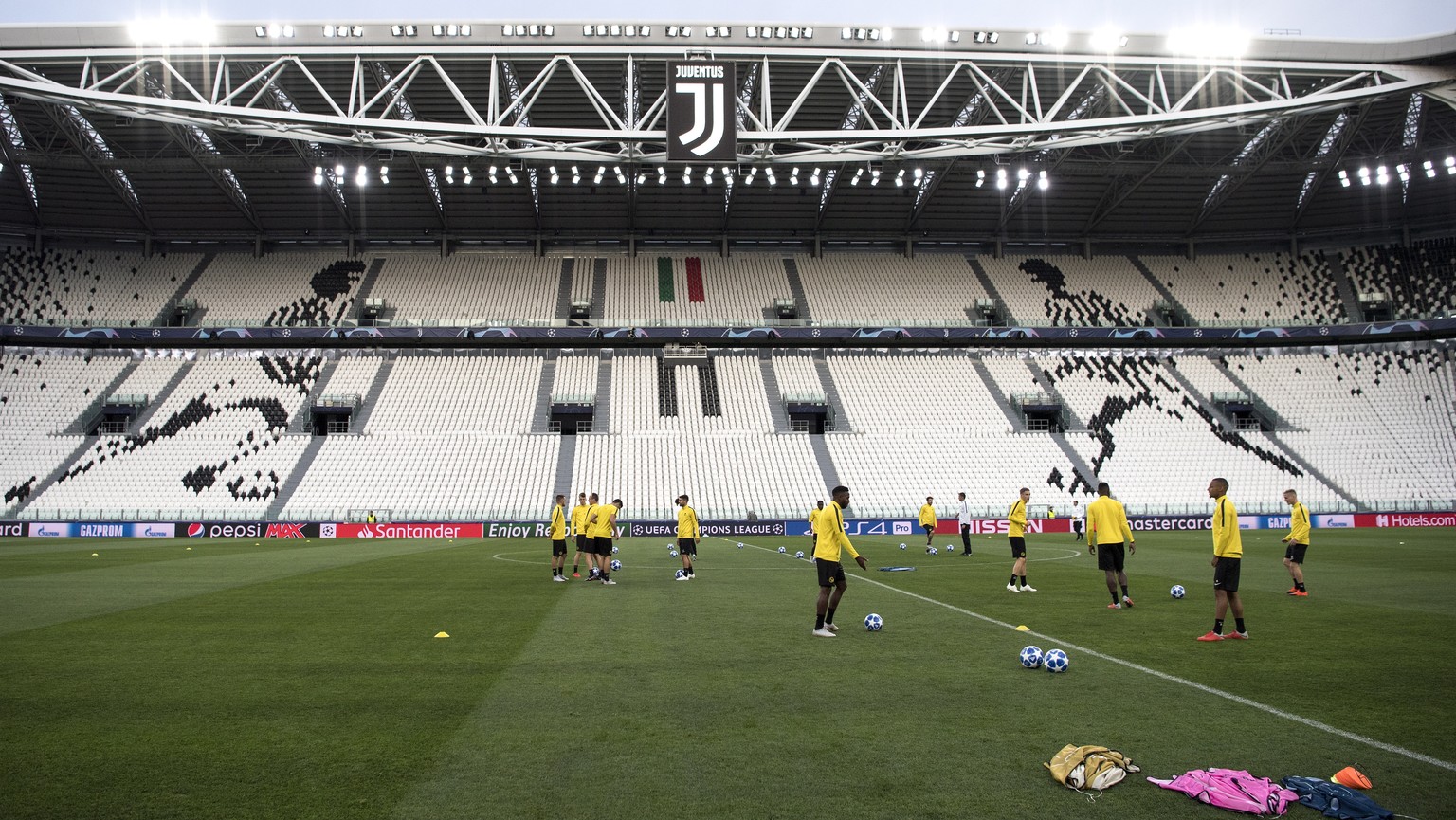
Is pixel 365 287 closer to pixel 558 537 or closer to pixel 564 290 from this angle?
pixel 564 290

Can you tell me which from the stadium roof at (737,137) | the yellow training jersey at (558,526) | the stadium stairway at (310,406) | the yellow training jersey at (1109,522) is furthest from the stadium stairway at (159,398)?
the yellow training jersey at (1109,522)

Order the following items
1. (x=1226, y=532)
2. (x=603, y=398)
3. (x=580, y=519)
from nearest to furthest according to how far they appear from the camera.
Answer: (x=1226, y=532) < (x=580, y=519) < (x=603, y=398)

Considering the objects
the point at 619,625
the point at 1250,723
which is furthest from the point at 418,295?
the point at 1250,723

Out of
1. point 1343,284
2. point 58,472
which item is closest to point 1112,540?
point 58,472

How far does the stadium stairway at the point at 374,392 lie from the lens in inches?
1718

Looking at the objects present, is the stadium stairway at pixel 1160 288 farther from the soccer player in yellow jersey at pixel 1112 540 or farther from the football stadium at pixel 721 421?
the soccer player in yellow jersey at pixel 1112 540

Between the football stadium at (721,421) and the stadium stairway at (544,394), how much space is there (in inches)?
12.0

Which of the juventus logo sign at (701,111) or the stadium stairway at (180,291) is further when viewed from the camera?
the stadium stairway at (180,291)

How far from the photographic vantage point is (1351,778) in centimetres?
502

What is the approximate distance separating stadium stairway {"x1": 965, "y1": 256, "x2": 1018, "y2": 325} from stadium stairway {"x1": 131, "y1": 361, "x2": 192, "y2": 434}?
45178 millimetres

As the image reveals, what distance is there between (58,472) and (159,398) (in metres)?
5.96

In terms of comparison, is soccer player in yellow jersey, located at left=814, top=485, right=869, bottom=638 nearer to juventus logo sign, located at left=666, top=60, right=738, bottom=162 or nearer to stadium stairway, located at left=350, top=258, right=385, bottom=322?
juventus logo sign, located at left=666, top=60, right=738, bottom=162

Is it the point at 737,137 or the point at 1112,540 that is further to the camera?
the point at 737,137

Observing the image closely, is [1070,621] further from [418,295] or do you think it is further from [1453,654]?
[418,295]
